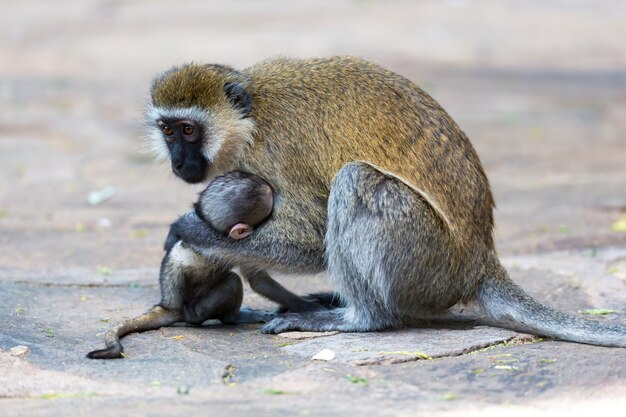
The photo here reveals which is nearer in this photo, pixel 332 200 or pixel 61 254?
pixel 332 200

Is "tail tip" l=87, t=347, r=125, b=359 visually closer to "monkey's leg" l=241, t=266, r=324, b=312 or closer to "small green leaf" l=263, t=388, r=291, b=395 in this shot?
"small green leaf" l=263, t=388, r=291, b=395

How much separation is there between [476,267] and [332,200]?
95 centimetres

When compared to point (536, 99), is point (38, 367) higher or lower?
lower

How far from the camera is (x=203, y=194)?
21.6 feet

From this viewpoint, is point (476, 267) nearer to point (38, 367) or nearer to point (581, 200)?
point (38, 367)

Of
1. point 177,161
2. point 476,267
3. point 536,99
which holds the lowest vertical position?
point 476,267

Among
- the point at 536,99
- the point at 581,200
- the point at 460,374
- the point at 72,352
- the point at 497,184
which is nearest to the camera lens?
the point at 460,374

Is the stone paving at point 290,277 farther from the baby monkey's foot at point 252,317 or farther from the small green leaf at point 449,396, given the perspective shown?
the baby monkey's foot at point 252,317

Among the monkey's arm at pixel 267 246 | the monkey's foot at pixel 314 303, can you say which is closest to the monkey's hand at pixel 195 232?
the monkey's arm at pixel 267 246

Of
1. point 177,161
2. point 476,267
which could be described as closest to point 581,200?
point 476,267

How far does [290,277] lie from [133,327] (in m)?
2.02

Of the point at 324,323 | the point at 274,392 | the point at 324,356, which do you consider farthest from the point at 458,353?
the point at 274,392

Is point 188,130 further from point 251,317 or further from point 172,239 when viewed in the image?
point 251,317

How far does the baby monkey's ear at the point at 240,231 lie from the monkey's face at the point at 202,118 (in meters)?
0.46
